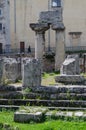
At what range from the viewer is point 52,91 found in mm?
16500

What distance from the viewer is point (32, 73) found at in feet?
55.6

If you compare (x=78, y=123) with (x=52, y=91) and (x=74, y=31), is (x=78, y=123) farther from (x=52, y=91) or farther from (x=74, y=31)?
(x=74, y=31)

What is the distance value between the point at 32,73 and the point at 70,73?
3800 mm

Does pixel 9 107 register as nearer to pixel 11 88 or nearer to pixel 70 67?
pixel 11 88

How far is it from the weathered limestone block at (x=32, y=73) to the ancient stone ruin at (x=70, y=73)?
1.73 metres

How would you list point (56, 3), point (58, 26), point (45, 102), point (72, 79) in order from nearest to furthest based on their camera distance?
point (45, 102) < point (72, 79) < point (58, 26) < point (56, 3)

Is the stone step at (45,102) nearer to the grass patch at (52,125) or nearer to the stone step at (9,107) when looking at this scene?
the stone step at (9,107)

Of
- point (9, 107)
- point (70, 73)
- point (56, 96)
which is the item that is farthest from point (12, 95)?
point (70, 73)

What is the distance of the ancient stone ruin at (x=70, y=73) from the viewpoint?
18.3 metres

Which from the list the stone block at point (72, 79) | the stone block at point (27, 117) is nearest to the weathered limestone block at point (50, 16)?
the stone block at point (72, 79)

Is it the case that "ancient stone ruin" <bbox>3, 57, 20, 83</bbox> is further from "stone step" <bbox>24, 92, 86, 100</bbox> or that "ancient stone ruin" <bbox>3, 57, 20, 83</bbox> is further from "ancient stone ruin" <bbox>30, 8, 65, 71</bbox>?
"ancient stone ruin" <bbox>30, 8, 65, 71</bbox>

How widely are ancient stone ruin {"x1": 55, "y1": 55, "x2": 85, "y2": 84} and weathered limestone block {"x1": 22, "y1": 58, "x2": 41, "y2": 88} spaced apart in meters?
1.73

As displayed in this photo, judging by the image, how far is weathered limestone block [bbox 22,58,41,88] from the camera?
16.9m

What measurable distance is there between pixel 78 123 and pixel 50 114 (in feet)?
3.89
